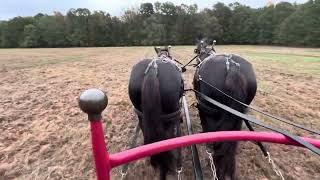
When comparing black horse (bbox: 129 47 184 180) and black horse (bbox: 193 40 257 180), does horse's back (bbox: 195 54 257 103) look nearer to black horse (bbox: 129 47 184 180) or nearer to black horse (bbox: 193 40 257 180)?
black horse (bbox: 193 40 257 180)

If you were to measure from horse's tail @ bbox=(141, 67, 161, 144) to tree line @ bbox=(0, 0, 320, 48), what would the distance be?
4241 cm

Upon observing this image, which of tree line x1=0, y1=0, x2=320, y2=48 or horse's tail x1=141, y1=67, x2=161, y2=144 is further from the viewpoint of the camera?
tree line x1=0, y1=0, x2=320, y2=48

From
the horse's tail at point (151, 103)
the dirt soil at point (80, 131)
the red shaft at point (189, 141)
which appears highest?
the red shaft at point (189, 141)

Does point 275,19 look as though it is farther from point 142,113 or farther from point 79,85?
point 142,113

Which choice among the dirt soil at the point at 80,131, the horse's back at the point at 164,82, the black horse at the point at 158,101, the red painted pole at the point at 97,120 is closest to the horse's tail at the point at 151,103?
the black horse at the point at 158,101

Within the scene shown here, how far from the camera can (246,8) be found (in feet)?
176

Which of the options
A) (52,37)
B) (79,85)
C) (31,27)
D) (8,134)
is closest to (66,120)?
(8,134)

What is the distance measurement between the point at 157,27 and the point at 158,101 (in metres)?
44.5

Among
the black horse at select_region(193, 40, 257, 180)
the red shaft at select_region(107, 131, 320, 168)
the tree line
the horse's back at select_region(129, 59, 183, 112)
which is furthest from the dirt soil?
the tree line

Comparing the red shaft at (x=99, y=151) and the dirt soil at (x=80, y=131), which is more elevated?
the red shaft at (x=99, y=151)

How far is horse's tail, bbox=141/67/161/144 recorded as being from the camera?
3555 millimetres

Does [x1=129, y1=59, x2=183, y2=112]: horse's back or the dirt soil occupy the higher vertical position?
[x1=129, y1=59, x2=183, y2=112]: horse's back

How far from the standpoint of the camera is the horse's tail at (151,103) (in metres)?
3.55

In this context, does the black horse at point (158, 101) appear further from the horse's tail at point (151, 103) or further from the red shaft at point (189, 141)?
the red shaft at point (189, 141)
